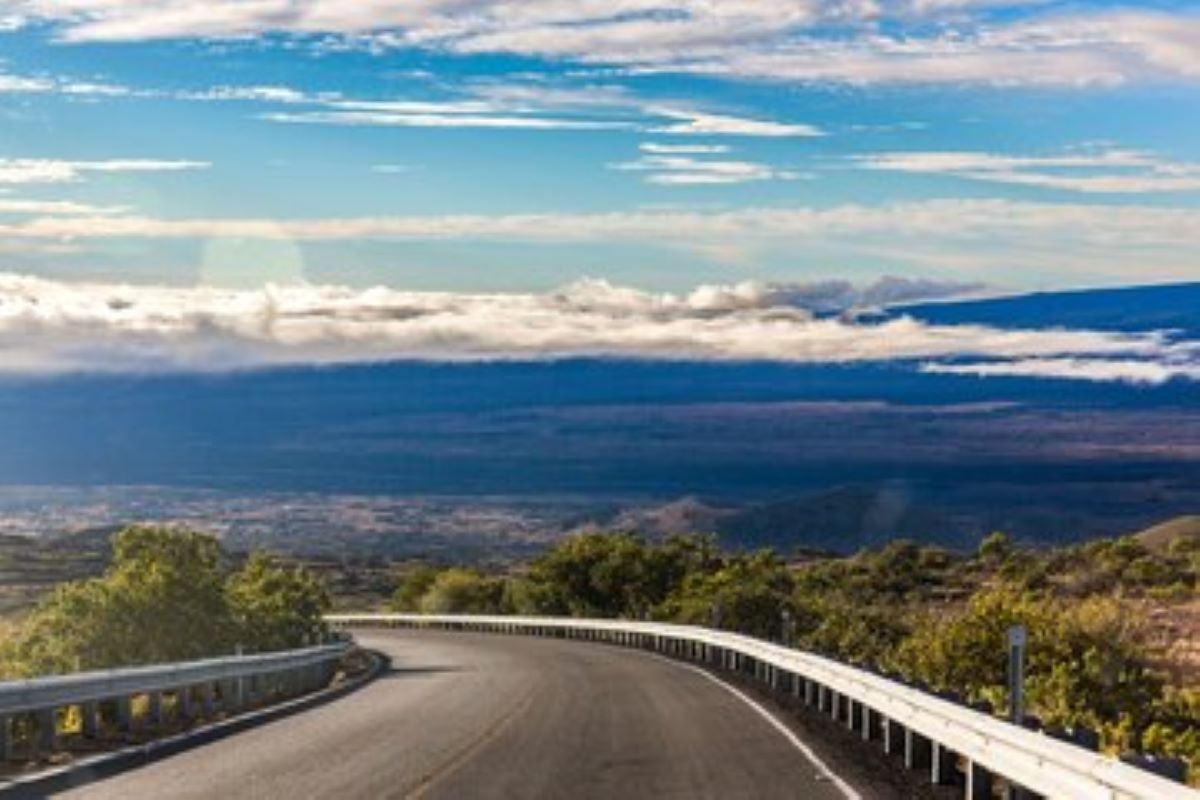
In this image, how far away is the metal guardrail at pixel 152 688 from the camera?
1839 cm

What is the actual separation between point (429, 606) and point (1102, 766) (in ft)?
303

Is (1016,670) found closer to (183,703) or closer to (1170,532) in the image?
(183,703)

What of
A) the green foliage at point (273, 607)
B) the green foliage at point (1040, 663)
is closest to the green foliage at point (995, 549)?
the green foliage at point (273, 607)

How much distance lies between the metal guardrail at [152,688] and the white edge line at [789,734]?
7.24 metres

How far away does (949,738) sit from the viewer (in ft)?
56.1

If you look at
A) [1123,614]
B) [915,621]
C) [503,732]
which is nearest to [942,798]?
[503,732]

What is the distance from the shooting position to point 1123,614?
4406 cm

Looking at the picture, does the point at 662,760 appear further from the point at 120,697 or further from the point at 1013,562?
the point at 1013,562

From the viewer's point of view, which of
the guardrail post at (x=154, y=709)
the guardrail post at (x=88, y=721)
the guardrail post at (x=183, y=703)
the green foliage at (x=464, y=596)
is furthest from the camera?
the green foliage at (x=464, y=596)

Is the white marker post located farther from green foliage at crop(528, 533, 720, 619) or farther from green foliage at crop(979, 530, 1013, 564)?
green foliage at crop(979, 530, 1013, 564)

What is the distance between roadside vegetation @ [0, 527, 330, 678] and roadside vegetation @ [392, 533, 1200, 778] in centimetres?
1115

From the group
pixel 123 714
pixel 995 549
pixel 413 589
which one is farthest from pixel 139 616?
pixel 413 589

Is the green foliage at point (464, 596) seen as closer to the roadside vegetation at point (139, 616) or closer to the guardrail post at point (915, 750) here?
the roadside vegetation at point (139, 616)

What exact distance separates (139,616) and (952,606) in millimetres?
44245
